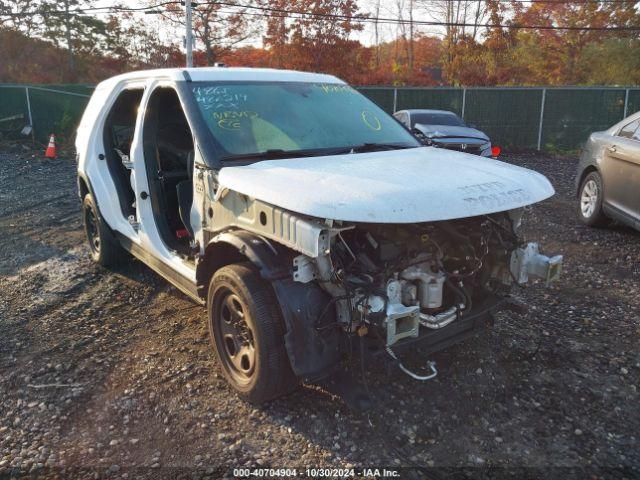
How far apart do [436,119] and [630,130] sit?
246 inches

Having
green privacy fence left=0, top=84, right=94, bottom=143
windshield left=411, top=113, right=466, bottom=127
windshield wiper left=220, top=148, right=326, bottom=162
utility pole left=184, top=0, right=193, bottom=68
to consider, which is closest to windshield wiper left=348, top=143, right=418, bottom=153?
windshield wiper left=220, top=148, right=326, bottom=162

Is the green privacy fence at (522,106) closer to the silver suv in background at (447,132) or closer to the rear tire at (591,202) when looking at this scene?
the silver suv in background at (447,132)

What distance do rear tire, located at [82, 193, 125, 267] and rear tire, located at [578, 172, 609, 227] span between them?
5.81m

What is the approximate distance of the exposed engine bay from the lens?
9.23 ft

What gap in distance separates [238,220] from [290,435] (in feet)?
4.25

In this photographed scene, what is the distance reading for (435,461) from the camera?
9.25ft

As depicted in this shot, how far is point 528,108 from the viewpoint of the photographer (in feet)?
54.7

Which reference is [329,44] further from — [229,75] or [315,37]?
[229,75]

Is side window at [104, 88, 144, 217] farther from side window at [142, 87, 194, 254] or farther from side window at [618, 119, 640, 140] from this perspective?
side window at [618, 119, 640, 140]

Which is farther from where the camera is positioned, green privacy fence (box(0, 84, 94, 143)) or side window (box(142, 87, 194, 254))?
green privacy fence (box(0, 84, 94, 143))

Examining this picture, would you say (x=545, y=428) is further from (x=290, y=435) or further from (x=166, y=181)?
(x=166, y=181)

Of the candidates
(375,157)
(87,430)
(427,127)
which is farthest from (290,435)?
(427,127)

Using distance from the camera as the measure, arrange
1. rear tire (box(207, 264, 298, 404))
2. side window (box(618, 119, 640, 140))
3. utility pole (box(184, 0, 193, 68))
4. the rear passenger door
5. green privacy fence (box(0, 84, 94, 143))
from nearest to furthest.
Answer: rear tire (box(207, 264, 298, 404)), the rear passenger door, side window (box(618, 119, 640, 140)), green privacy fence (box(0, 84, 94, 143)), utility pole (box(184, 0, 193, 68))

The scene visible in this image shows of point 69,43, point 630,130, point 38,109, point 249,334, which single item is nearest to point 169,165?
point 249,334
